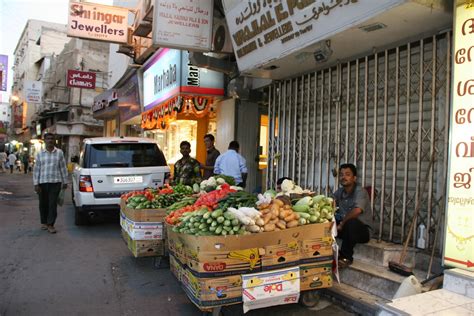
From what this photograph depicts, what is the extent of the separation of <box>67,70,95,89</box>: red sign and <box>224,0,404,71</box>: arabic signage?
52.0 ft

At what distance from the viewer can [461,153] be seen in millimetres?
3396

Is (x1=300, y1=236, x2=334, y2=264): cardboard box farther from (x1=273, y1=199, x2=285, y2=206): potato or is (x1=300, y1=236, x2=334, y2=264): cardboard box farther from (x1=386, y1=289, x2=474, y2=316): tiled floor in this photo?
(x1=386, y1=289, x2=474, y2=316): tiled floor

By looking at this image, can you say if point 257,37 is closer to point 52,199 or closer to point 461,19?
point 461,19

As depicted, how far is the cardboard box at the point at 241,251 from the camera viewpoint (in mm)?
3240

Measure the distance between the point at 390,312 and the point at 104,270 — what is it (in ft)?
12.8

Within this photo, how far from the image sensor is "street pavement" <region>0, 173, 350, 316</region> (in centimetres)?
401

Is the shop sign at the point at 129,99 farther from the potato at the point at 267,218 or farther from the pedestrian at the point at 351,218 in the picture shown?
the potato at the point at 267,218

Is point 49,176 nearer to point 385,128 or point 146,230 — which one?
point 146,230

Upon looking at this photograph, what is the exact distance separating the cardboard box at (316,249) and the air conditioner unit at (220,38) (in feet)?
18.1

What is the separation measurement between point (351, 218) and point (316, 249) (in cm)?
98

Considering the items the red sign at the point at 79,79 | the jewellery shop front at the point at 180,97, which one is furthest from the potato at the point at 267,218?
the red sign at the point at 79,79

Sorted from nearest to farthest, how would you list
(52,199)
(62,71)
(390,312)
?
(390,312) → (52,199) → (62,71)

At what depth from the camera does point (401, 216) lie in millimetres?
5117

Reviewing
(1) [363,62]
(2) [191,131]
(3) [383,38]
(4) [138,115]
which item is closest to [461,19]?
(3) [383,38]
